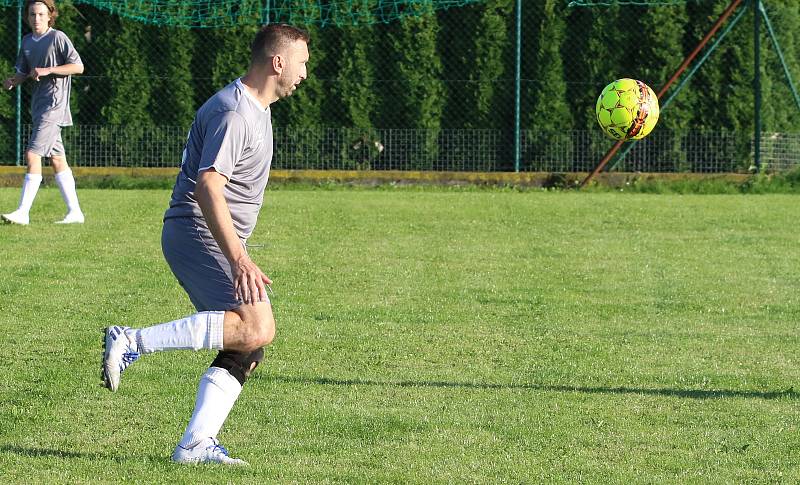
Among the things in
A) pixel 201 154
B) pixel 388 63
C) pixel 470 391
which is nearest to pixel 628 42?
pixel 388 63

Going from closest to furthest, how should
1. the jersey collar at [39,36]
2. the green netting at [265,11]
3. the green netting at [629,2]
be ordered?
the jersey collar at [39,36]
the green netting at [629,2]
the green netting at [265,11]

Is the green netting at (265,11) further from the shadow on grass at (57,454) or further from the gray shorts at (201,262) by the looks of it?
the shadow on grass at (57,454)

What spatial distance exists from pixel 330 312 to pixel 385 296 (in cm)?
80

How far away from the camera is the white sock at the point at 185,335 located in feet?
16.8

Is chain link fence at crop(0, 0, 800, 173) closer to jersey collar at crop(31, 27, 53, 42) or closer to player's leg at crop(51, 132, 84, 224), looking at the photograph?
player's leg at crop(51, 132, 84, 224)

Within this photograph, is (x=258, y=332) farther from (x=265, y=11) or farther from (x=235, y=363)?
(x=265, y=11)

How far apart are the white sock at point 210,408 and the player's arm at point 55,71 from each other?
8.42m

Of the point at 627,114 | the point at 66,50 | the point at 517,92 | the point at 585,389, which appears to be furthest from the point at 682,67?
the point at 585,389

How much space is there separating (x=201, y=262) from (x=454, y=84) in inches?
608

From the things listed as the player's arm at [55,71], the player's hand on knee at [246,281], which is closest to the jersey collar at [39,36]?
the player's arm at [55,71]

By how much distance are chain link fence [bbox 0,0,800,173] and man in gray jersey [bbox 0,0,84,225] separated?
6451 mm

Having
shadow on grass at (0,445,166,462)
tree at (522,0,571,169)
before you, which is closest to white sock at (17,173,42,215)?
shadow on grass at (0,445,166,462)

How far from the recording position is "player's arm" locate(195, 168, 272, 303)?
4906 mm

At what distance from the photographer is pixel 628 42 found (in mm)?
20484
